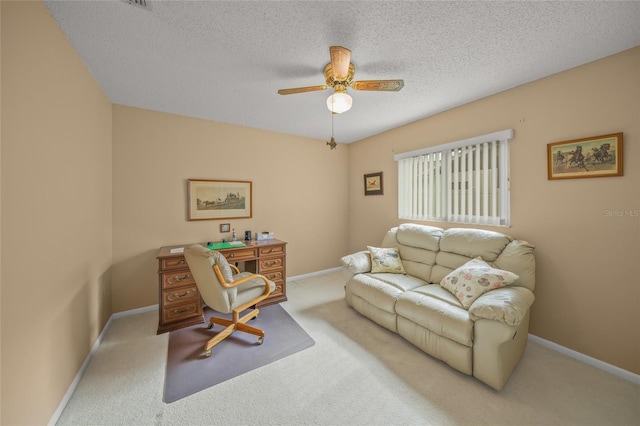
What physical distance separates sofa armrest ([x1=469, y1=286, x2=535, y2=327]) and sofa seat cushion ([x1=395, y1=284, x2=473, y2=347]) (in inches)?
4.5

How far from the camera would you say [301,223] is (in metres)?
4.13

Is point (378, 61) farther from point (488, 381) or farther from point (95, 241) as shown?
point (95, 241)

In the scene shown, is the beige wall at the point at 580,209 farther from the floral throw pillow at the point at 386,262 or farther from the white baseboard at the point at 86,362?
the white baseboard at the point at 86,362

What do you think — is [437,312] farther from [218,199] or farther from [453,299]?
[218,199]

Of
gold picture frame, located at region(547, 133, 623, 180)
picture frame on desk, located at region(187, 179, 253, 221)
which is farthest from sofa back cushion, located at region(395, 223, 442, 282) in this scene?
picture frame on desk, located at region(187, 179, 253, 221)

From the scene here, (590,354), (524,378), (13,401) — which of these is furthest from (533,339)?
(13,401)

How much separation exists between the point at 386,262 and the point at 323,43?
2.48m

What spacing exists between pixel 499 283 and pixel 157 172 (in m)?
4.05

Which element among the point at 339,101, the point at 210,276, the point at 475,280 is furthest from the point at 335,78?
the point at 475,280

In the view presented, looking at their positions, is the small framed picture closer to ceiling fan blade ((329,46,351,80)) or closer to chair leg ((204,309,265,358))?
ceiling fan blade ((329,46,351,80))

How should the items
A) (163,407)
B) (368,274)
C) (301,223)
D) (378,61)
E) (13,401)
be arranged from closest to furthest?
(13,401), (163,407), (378,61), (368,274), (301,223)

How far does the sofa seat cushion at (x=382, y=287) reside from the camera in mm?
2355

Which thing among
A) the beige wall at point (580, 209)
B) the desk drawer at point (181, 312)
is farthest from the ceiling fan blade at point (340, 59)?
the desk drawer at point (181, 312)

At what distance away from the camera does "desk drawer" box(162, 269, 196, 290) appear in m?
2.50
